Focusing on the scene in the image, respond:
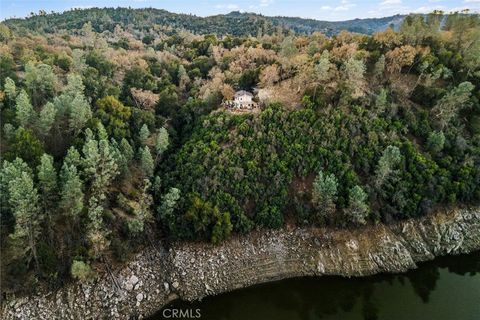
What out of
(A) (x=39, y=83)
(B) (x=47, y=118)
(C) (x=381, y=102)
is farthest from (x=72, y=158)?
(C) (x=381, y=102)

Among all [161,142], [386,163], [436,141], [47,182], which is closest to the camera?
[47,182]

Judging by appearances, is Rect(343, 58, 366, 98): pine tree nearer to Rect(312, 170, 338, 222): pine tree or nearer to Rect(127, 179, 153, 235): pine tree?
Rect(312, 170, 338, 222): pine tree

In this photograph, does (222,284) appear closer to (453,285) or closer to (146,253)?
(146,253)

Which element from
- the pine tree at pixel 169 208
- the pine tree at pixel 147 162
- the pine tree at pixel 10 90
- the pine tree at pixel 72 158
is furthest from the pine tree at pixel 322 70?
the pine tree at pixel 10 90

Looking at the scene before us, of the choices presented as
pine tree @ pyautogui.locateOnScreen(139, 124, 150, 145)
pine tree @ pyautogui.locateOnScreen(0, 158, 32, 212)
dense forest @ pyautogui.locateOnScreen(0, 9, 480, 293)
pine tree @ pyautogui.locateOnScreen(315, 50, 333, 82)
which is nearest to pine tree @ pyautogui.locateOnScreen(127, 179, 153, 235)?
dense forest @ pyautogui.locateOnScreen(0, 9, 480, 293)

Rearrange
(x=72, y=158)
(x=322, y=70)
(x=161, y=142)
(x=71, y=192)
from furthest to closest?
(x=322, y=70)
(x=161, y=142)
(x=72, y=158)
(x=71, y=192)

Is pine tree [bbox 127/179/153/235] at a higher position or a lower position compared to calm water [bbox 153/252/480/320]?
higher

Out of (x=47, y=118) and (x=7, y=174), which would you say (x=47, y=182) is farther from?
(x=47, y=118)
